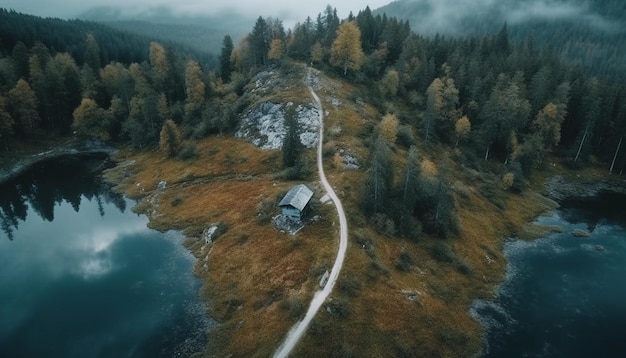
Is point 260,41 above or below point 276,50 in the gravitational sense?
above

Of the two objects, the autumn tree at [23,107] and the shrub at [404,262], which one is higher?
the autumn tree at [23,107]

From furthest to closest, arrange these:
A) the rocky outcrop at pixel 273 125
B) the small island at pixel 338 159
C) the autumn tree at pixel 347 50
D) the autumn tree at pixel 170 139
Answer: the autumn tree at pixel 347 50 < the autumn tree at pixel 170 139 < the rocky outcrop at pixel 273 125 < the small island at pixel 338 159

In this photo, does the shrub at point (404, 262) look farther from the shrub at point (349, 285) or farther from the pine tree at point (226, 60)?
the pine tree at point (226, 60)

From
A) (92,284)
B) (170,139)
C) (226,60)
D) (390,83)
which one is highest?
(226,60)

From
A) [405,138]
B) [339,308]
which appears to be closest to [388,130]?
[405,138]

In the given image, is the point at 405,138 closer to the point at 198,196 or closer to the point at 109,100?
the point at 198,196

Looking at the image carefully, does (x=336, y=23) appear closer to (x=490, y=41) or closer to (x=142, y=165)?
(x=490, y=41)

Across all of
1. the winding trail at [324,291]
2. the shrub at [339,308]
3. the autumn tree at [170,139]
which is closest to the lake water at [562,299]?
the shrub at [339,308]
